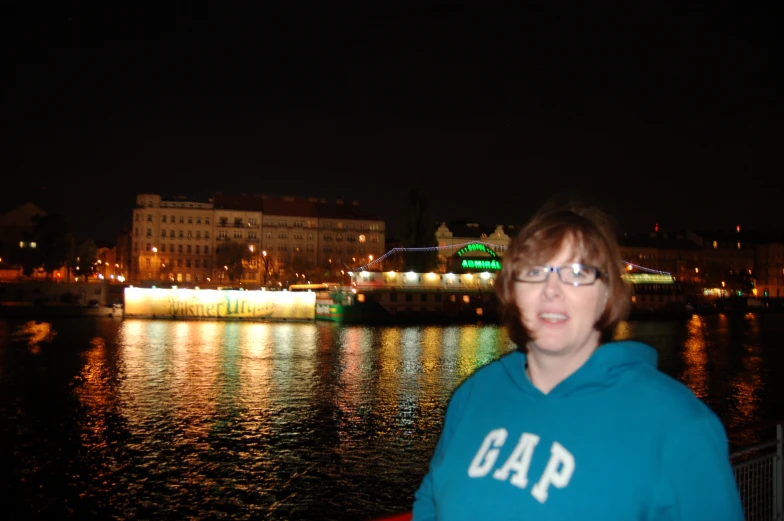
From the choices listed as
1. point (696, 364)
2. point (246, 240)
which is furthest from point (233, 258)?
point (696, 364)

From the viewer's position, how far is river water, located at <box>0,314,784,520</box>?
962 cm

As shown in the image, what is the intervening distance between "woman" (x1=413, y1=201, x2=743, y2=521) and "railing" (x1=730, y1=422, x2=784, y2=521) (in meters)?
2.82

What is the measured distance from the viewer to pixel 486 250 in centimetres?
6131

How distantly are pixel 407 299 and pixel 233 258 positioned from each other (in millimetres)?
36719

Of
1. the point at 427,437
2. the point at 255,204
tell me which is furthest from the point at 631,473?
the point at 255,204

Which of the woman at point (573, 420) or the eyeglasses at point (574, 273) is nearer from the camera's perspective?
the woman at point (573, 420)

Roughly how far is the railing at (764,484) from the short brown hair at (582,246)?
2724 millimetres

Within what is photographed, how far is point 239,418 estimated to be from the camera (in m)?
14.6

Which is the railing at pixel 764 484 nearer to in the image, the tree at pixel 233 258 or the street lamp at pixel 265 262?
the street lamp at pixel 265 262

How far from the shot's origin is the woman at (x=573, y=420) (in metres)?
1.75

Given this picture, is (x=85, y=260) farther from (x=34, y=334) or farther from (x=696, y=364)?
(x=696, y=364)

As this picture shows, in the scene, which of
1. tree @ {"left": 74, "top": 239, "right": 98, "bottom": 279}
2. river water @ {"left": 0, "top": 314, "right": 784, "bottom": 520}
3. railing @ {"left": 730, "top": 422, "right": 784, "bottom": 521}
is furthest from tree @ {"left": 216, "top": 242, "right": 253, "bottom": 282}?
railing @ {"left": 730, "top": 422, "right": 784, "bottom": 521}

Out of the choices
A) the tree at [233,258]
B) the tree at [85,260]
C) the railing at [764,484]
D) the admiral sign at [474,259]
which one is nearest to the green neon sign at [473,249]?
the admiral sign at [474,259]

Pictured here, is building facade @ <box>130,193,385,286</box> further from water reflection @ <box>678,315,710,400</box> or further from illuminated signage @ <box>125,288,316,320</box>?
water reflection @ <box>678,315,710,400</box>
